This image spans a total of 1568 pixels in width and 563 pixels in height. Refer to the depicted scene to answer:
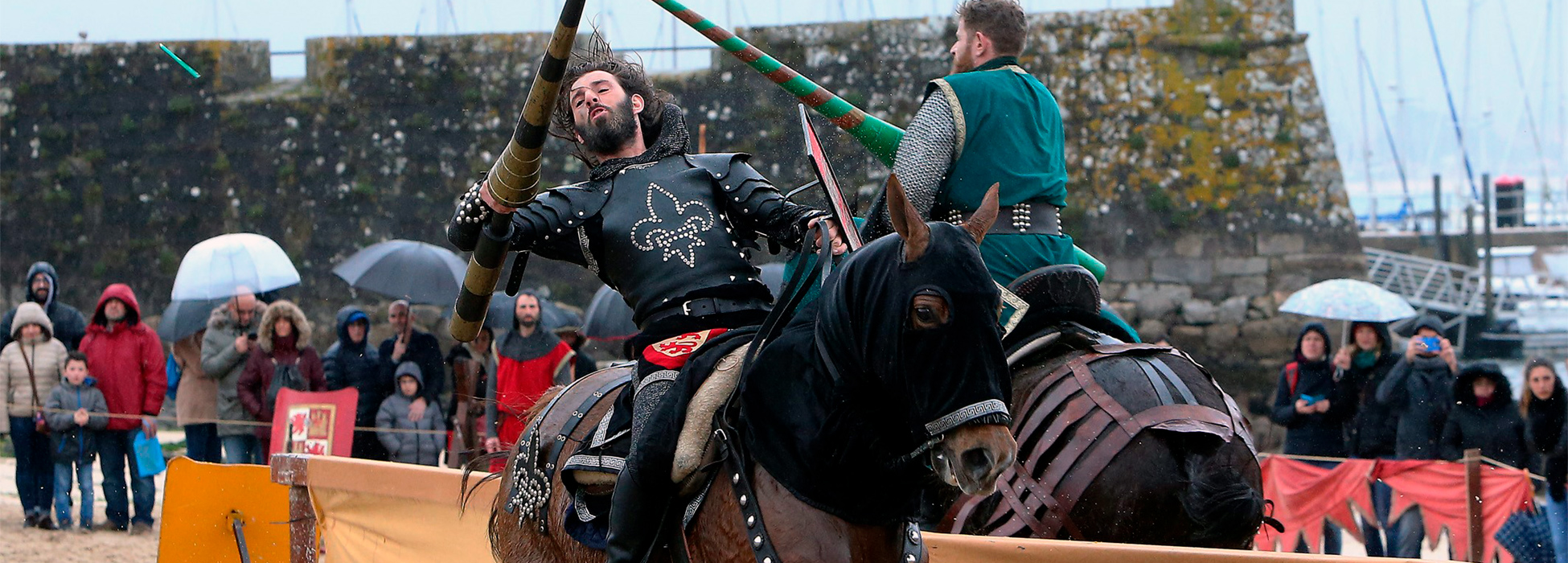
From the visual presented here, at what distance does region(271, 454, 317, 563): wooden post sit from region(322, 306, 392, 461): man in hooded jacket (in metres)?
3.68

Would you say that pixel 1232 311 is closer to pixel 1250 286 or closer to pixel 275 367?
pixel 1250 286

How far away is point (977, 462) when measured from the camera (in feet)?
8.87

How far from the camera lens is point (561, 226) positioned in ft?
13.2

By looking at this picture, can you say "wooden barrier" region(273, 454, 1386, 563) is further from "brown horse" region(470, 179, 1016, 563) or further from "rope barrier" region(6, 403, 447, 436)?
"rope barrier" region(6, 403, 447, 436)

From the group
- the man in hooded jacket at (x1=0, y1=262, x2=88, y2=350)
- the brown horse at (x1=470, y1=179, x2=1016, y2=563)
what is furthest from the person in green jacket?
the man in hooded jacket at (x1=0, y1=262, x2=88, y2=350)

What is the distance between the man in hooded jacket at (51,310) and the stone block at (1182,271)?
816cm

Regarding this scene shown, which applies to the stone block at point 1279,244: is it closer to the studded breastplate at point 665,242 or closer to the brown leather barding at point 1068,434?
the brown leather barding at point 1068,434

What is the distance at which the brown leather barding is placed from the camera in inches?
151

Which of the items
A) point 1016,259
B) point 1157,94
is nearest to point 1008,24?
point 1016,259

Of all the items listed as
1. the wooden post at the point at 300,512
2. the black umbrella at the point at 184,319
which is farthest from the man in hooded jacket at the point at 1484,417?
the black umbrella at the point at 184,319

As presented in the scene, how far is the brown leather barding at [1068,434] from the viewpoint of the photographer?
3844 mm

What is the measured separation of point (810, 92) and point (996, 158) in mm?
582

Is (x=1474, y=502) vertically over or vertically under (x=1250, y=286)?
under

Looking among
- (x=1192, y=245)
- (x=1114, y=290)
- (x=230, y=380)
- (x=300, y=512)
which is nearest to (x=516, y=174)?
(x=300, y=512)
